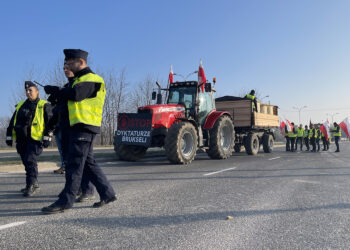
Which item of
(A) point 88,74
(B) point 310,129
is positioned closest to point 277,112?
(B) point 310,129

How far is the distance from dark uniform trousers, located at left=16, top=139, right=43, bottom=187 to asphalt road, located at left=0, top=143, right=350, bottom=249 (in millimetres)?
323

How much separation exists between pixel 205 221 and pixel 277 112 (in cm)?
1581

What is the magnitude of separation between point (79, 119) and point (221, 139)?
8707 mm

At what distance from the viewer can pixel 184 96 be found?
10.8 m

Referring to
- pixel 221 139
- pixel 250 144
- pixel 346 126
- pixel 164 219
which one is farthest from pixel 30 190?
pixel 346 126

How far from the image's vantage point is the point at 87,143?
3.71 meters

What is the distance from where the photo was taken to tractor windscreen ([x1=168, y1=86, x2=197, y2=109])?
421 inches

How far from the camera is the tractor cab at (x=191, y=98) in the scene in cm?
1063

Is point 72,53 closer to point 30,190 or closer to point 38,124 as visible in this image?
point 38,124

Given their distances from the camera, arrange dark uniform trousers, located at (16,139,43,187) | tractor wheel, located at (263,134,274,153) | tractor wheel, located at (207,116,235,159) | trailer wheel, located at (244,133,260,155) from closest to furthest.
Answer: dark uniform trousers, located at (16,139,43,187)
tractor wheel, located at (207,116,235,159)
trailer wheel, located at (244,133,260,155)
tractor wheel, located at (263,134,274,153)

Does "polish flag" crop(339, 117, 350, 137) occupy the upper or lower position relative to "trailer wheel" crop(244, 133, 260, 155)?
upper

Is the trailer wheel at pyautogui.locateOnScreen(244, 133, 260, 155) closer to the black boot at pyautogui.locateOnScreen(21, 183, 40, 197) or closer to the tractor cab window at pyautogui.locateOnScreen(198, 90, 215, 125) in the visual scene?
the tractor cab window at pyautogui.locateOnScreen(198, 90, 215, 125)

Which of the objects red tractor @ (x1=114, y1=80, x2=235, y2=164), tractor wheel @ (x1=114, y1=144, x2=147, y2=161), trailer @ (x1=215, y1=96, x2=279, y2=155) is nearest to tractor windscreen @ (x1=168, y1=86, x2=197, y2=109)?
red tractor @ (x1=114, y1=80, x2=235, y2=164)

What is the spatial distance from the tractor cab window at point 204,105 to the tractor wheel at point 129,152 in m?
2.42
